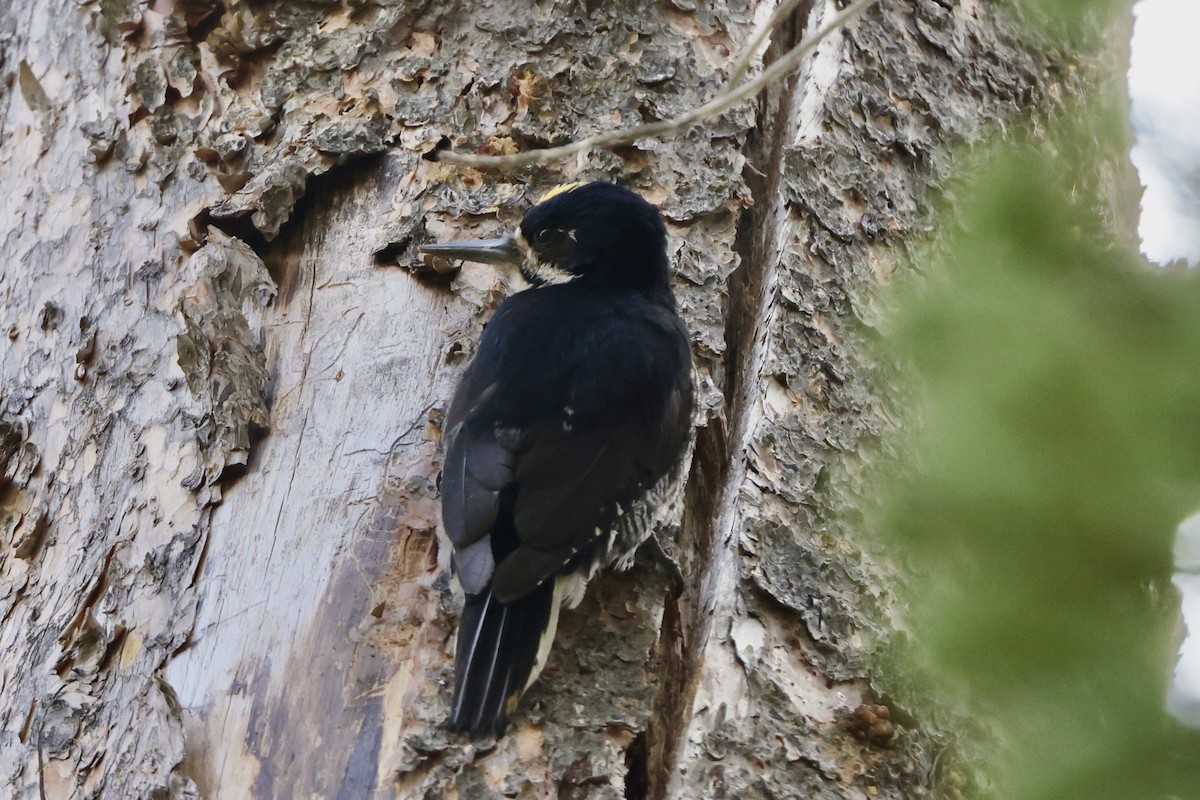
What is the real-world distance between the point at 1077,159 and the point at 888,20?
86 centimetres

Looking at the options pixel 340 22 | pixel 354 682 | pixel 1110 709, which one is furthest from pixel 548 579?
pixel 340 22

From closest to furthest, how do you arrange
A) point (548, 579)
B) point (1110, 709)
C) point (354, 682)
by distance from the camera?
point (1110, 709), point (354, 682), point (548, 579)

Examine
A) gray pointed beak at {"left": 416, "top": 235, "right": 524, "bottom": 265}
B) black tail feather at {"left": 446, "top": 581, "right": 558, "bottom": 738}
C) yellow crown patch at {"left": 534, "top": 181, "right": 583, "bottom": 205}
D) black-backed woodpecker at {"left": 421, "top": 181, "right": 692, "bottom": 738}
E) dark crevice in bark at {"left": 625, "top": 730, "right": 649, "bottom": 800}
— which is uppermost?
yellow crown patch at {"left": 534, "top": 181, "right": 583, "bottom": 205}

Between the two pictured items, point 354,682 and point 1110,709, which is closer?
point 1110,709

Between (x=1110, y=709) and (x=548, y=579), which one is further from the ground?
(x=548, y=579)

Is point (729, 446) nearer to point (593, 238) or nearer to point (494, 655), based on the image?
point (593, 238)

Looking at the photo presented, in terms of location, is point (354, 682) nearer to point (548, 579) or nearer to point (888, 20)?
point (548, 579)

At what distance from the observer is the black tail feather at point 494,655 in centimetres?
239

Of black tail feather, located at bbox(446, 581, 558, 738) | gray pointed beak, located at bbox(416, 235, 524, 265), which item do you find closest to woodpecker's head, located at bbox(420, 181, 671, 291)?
gray pointed beak, located at bbox(416, 235, 524, 265)

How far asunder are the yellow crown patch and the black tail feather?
1.05m

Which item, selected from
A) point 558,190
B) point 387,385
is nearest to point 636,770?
point 387,385

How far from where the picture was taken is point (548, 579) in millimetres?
2643

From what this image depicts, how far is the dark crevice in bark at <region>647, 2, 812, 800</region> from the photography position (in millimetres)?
2604

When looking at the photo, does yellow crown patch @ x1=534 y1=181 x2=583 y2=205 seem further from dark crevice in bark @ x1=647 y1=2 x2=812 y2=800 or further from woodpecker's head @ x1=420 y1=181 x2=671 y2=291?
dark crevice in bark @ x1=647 y1=2 x2=812 y2=800
